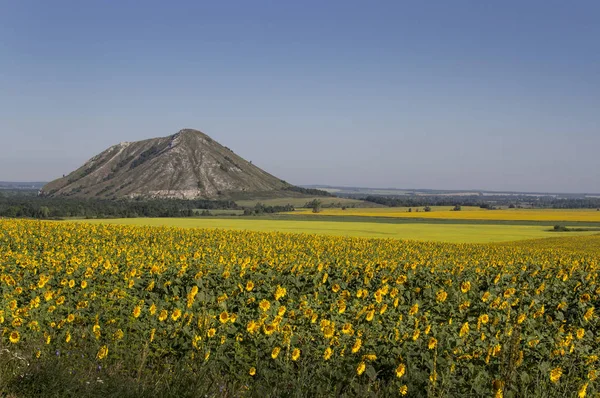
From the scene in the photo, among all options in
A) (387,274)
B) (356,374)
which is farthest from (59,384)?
(387,274)

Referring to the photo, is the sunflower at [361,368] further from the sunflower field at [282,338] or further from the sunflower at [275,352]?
the sunflower at [275,352]

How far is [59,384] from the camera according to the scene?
5.74 meters

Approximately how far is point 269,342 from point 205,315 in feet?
3.47

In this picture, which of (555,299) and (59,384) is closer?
(59,384)

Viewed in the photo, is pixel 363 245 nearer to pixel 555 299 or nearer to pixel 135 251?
pixel 135 251

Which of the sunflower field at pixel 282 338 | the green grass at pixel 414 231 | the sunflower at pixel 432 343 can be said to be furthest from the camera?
the green grass at pixel 414 231

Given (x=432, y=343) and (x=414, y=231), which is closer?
(x=432, y=343)

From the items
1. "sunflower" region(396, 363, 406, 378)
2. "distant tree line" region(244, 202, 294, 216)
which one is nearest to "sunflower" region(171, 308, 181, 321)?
"sunflower" region(396, 363, 406, 378)

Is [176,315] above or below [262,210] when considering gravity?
above

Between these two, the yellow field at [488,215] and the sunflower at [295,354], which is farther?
the yellow field at [488,215]

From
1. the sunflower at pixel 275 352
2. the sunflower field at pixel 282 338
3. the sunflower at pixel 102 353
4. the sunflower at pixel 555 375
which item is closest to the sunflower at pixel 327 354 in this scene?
the sunflower field at pixel 282 338

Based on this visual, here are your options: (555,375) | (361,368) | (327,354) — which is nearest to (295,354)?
(327,354)

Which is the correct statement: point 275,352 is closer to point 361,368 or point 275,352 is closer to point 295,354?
point 295,354

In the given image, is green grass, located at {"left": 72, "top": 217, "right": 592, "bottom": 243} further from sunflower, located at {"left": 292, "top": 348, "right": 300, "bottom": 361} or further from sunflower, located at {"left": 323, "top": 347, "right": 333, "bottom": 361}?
sunflower, located at {"left": 292, "top": 348, "right": 300, "bottom": 361}
